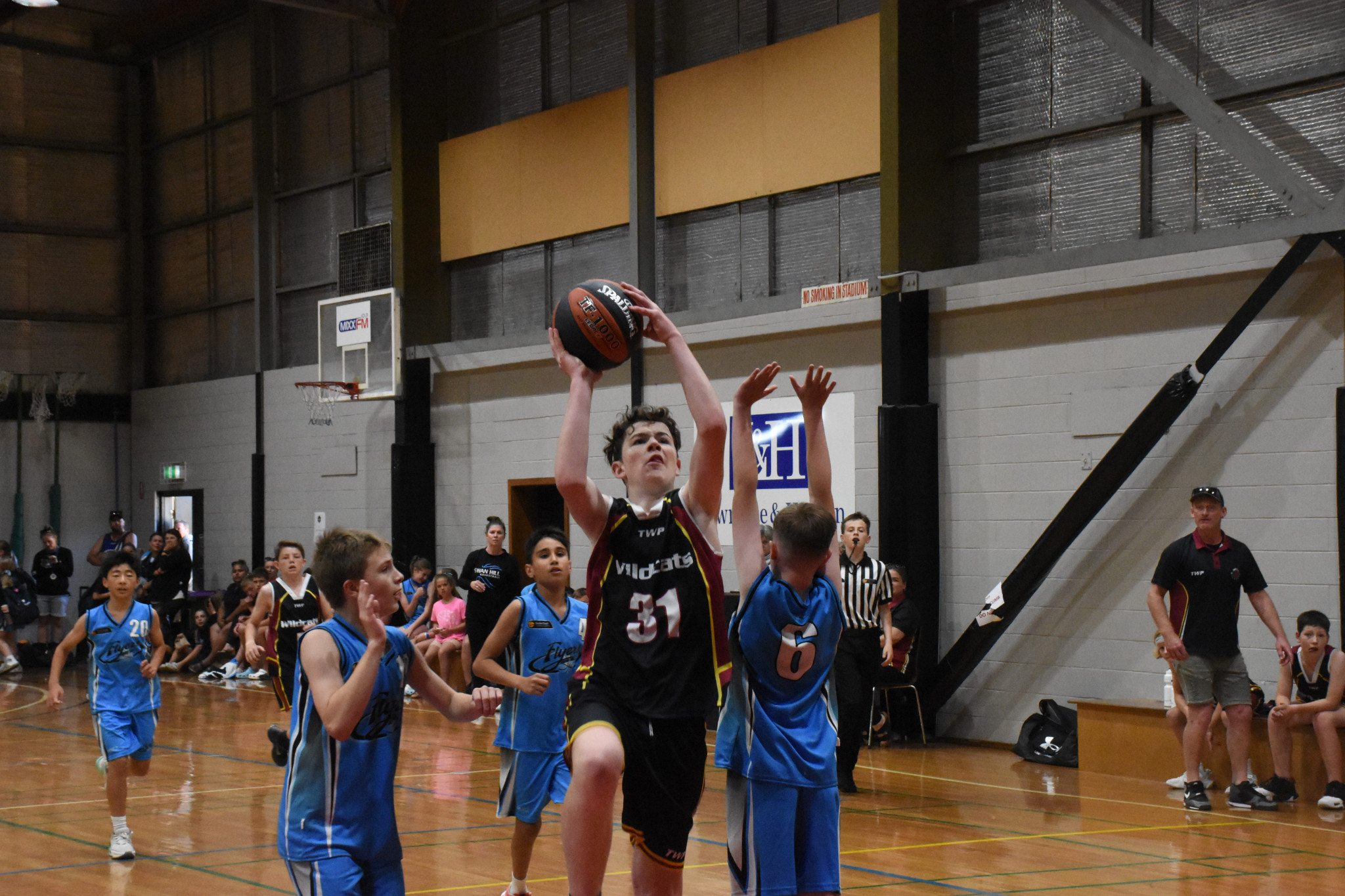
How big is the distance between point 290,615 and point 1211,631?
205 inches

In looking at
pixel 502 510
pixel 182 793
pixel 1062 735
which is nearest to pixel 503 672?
pixel 182 793

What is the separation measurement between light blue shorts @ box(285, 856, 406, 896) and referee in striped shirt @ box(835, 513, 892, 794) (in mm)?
5021

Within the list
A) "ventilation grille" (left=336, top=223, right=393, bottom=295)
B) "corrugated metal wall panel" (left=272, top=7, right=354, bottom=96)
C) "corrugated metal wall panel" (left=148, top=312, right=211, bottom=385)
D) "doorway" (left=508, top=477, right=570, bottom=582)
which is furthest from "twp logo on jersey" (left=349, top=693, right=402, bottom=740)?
"corrugated metal wall panel" (left=148, top=312, right=211, bottom=385)

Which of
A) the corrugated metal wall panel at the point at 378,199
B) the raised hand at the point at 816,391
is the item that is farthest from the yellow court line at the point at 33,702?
the raised hand at the point at 816,391

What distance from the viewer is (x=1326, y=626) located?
27.3 ft

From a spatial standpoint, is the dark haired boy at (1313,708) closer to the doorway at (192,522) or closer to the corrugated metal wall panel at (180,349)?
the doorway at (192,522)

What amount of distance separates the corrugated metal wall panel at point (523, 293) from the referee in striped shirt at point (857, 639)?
624 cm

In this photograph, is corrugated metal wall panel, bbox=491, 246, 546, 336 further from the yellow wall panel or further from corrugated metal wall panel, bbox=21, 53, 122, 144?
corrugated metal wall panel, bbox=21, 53, 122, 144

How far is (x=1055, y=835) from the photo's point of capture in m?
7.38

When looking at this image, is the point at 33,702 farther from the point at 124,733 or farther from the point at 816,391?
the point at 816,391

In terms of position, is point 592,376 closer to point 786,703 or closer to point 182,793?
point 786,703

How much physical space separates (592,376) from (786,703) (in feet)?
3.45

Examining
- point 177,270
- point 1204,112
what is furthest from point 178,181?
point 1204,112

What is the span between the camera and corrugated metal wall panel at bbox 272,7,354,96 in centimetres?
1745
